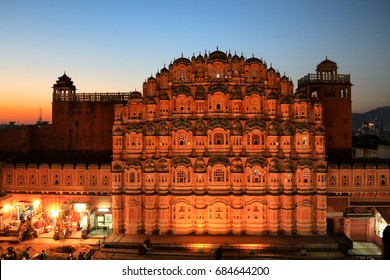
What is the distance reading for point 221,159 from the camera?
32.4 meters

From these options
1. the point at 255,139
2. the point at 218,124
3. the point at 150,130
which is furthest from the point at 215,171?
the point at 150,130

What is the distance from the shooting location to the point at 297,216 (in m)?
32.6

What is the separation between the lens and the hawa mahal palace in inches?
1275

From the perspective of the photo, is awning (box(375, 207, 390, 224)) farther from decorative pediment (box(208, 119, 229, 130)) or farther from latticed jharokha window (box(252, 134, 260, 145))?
decorative pediment (box(208, 119, 229, 130))

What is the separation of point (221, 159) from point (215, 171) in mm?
1103

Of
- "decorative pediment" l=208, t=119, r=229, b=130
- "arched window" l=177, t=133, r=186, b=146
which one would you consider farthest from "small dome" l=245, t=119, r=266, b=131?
"arched window" l=177, t=133, r=186, b=146

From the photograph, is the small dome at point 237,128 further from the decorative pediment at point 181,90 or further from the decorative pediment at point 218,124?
the decorative pediment at point 181,90

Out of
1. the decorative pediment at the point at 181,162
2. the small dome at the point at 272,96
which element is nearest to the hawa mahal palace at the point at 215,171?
the decorative pediment at the point at 181,162

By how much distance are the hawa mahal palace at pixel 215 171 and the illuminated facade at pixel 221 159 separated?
9cm

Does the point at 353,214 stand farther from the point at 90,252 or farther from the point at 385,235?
the point at 90,252

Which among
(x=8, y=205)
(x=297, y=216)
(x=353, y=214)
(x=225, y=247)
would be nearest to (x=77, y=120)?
(x=8, y=205)

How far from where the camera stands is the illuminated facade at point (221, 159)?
32312 mm

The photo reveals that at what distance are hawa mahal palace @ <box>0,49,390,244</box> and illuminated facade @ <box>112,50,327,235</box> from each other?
0.28ft

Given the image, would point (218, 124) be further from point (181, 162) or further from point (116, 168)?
point (116, 168)
